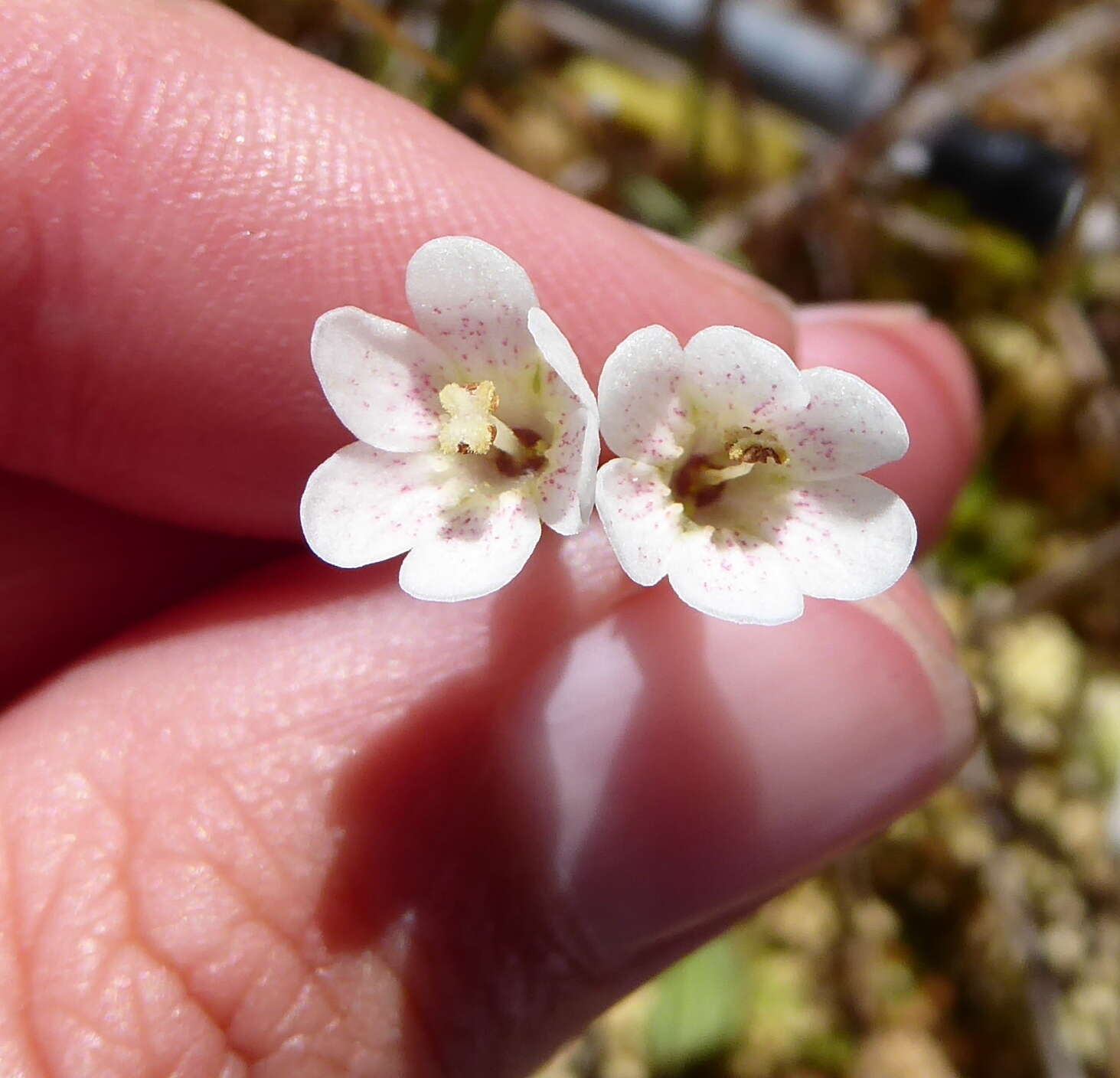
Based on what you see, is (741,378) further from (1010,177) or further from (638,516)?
(1010,177)

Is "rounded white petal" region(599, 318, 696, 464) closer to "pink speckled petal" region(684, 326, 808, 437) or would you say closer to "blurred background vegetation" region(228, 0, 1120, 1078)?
"pink speckled petal" region(684, 326, 808, 437)

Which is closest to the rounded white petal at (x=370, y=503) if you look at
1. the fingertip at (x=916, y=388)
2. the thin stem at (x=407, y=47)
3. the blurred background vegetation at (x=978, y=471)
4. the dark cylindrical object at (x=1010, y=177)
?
the fingertip at (x=916, y=388)

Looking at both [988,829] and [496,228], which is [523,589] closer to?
[496,228]

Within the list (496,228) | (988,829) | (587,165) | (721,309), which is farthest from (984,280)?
(496,228)

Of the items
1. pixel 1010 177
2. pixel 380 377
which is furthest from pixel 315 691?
pixel 1010 177

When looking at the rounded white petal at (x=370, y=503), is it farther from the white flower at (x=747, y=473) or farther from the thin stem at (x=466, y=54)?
the thin stem at (x=466, y=54)

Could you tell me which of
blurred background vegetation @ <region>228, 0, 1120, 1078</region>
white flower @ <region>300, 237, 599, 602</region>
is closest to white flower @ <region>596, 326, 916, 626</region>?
white flower @ <region>300, 237, 599, 602</region>
